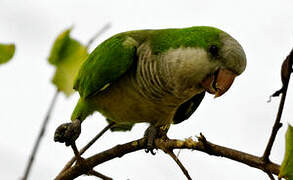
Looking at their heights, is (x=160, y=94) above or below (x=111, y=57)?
below

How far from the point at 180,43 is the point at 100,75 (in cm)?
63

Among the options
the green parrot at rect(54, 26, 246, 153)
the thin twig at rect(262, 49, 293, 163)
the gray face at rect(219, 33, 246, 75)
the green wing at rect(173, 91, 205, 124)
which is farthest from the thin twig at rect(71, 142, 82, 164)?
the green wing at rect(173, 91, 205, 124)

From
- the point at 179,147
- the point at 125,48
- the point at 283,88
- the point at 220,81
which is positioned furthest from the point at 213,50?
the point at 283,88

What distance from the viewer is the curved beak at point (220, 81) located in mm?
2475

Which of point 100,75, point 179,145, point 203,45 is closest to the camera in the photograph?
point 179,145

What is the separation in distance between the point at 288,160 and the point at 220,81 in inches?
56.8

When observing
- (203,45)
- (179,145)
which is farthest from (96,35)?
(203,45)

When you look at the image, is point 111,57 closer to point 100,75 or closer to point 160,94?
point 100,75

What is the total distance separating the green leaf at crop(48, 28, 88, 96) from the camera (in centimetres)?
116

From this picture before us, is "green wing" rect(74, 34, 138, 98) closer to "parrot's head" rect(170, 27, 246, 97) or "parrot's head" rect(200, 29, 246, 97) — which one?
"parrot's head" rect(170, 27, 246, 97)

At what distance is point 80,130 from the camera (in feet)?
8.86

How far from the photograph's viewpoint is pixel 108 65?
2795mm

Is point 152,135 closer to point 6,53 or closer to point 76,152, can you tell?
point 76,152

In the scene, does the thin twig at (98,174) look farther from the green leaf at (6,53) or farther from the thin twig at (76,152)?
the green leaf at (6,53)
